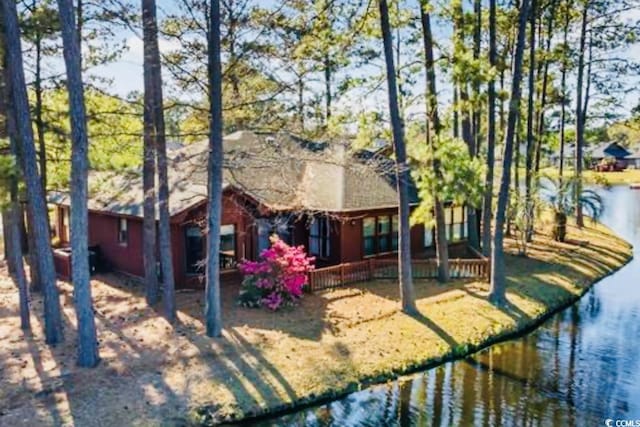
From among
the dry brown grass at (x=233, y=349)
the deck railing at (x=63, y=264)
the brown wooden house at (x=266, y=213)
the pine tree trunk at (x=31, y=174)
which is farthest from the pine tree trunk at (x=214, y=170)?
the deck railing at (x=63, y=264)

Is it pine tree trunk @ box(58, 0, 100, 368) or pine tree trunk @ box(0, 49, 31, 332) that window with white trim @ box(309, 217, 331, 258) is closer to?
pine tree trunk @ box(0, 49, 31, 332)

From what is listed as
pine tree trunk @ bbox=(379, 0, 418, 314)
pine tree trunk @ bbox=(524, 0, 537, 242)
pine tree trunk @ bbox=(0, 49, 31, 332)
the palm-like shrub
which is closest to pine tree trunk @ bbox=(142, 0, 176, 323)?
pine tree trunk @ bbox=(0, 49, 31, 332)

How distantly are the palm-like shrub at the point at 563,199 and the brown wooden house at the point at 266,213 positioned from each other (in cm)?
681

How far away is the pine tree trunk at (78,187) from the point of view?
10166mm

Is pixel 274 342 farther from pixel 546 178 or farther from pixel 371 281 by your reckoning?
pixel 546 178

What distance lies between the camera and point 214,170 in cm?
1220

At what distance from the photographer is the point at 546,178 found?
→ 23.7m

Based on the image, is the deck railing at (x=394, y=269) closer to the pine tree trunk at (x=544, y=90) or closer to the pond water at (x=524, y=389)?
the pond water at (x=524, y=389)

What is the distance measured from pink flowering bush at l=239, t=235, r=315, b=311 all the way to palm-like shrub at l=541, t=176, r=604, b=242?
13.5m

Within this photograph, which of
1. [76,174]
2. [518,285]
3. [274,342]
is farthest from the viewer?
[518,285]

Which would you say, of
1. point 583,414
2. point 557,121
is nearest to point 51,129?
point 583,414

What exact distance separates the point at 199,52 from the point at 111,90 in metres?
5.12

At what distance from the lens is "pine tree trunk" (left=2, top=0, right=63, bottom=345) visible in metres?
10.9

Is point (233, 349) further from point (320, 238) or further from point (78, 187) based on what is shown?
point (320, 238)
